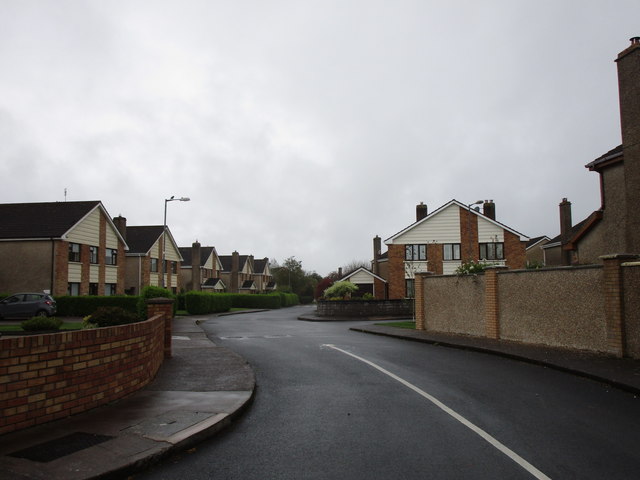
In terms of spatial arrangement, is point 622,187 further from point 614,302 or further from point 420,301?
point 420,301

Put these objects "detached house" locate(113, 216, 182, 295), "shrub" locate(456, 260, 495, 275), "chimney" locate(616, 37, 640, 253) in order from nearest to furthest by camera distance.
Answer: "chimney" locate(616, 37, 640, 253) → "shrub" locate(456, 260, 495, 275) → "detached house" locate(113, 216, 182, 295)

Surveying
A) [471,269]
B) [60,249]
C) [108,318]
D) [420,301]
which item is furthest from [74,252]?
[108,318]

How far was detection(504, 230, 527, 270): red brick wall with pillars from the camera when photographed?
136 ft

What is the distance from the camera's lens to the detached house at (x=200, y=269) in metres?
64.6

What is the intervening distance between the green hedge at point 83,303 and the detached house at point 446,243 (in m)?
21.3

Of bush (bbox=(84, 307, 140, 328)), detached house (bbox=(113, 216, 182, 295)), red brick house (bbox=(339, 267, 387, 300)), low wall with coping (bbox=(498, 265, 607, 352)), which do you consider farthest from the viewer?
detached house (bbox=(113, 216, 182, 295))

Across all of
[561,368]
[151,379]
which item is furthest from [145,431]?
[561,368]

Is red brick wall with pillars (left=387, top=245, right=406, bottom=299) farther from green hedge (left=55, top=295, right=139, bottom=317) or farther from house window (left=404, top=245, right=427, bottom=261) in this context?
green hedge (left=55, top=295, right=139, bottom=317)

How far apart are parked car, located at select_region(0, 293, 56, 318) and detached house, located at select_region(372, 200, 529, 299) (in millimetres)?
25644

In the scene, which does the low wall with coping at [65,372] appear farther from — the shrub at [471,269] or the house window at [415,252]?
the house window at [415,252]

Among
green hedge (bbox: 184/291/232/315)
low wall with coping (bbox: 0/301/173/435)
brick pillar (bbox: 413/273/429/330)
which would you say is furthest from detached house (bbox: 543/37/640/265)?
green hedge (bbox: 184/291/232/315)

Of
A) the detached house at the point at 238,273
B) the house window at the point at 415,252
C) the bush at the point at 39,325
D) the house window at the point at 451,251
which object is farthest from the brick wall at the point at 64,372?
the detached house at the point at 238,273

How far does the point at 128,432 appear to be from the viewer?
5461 millimetres

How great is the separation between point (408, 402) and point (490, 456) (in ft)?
8.02
